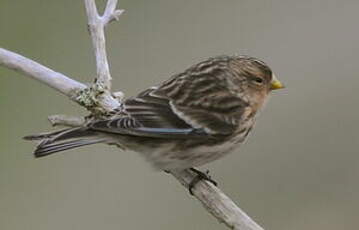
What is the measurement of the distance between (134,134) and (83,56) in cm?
589

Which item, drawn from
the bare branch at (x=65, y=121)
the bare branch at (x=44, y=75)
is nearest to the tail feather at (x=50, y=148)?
the bare branch at (x=65, y=121)

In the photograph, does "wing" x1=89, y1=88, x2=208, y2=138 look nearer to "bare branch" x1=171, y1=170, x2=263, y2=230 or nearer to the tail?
the tail

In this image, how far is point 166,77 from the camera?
11.1 meters

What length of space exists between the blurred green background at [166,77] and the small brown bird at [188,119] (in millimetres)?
3072

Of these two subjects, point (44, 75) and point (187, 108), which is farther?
point (44, 75)

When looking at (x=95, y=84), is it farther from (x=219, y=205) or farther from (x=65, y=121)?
(x=219, y=205)

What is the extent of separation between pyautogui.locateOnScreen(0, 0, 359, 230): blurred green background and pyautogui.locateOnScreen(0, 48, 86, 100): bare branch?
10.6ft

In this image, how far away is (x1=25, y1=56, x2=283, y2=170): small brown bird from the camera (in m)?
5.95

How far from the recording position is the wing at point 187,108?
6.03 m

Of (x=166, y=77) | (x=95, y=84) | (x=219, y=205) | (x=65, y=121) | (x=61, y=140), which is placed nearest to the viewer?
(x=61, y=140)

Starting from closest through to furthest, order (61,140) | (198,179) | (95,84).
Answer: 1. (61,140)
2. (198,179)
3. (95,84)

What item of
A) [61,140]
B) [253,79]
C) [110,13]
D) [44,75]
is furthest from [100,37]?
[61,140]

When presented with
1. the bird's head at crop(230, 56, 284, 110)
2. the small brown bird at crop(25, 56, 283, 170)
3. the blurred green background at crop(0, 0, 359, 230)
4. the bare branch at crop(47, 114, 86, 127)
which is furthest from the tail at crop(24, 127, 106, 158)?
the blurred green background at crop(0, 0, 359, 230)

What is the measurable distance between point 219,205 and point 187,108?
1.97 feet
